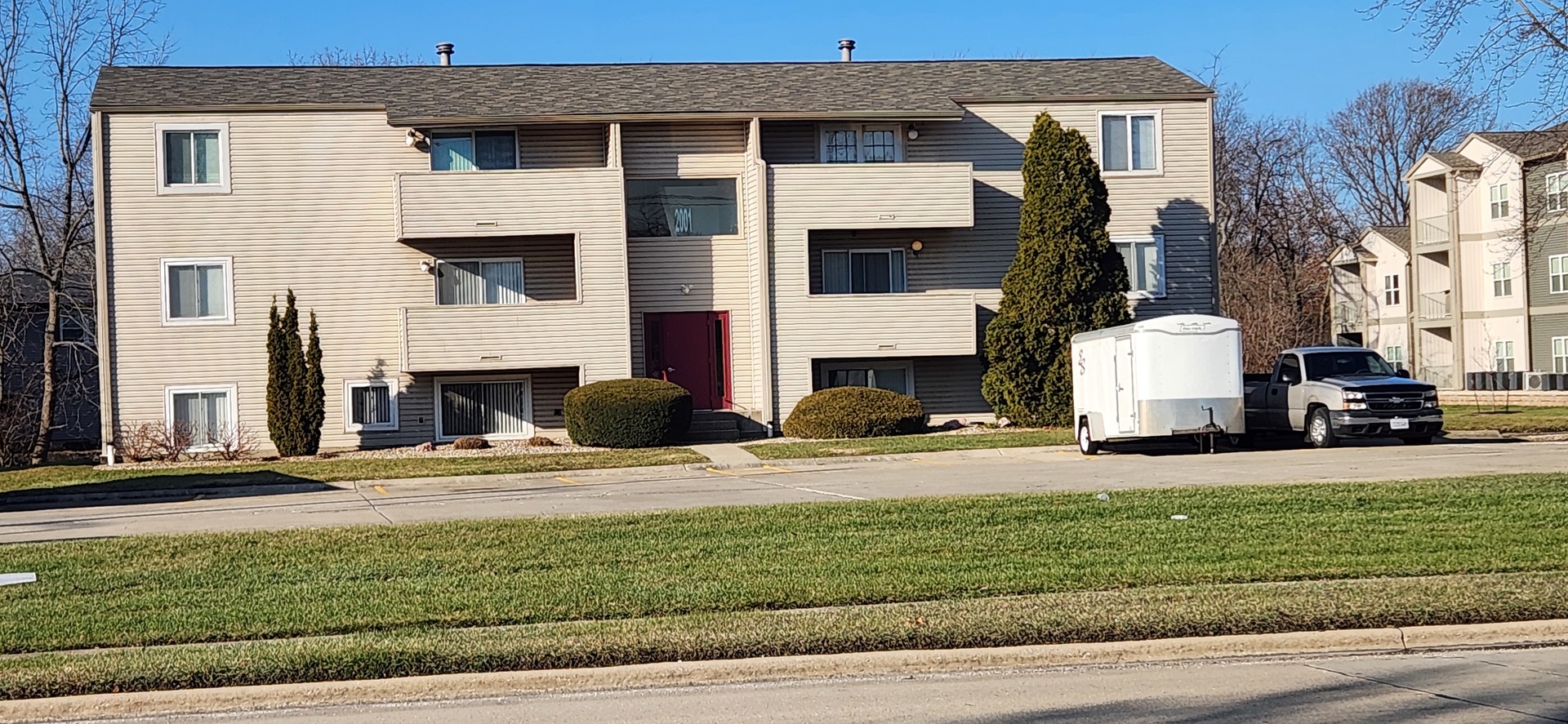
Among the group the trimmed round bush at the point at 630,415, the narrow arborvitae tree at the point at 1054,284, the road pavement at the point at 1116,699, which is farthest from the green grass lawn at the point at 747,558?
the narrow arborvitae tree at the point at 1054,284

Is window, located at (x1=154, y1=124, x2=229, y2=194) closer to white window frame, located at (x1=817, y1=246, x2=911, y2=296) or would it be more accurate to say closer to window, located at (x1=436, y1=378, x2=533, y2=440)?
window, located at (x1=436, y1=378, x2=533, y2=440)

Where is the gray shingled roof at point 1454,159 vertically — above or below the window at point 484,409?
above

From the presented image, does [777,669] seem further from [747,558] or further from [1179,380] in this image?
[1179,380]

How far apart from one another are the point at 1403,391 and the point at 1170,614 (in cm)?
1736

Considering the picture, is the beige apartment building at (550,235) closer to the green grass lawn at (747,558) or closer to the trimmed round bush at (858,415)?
the trimmed round bush at (858,415)

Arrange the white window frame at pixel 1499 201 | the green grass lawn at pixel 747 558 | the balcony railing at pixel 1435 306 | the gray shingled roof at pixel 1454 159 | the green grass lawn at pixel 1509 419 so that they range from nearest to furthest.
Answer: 1. the green grass lawn at pixel 747 558
2. the green grass lawn at pixel 1509 419
3. the white window frame at pixel 1499 201
4. the gray shingled roof at pixel 1454 159
5. the balcony railing at pixel 1435 306

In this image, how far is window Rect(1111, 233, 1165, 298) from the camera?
35.2 meters

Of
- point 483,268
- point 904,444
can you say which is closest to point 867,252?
point 904,444

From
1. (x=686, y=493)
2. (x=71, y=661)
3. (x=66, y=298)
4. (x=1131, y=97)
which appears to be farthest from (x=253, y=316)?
(x=71, y=661)

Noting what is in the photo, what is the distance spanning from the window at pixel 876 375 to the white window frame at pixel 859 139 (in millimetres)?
4454

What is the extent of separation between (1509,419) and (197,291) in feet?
92.1

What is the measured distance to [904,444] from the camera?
28.4 m

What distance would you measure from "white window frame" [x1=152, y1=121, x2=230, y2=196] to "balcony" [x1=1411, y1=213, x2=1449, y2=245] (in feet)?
141

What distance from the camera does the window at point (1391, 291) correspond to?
204ft
